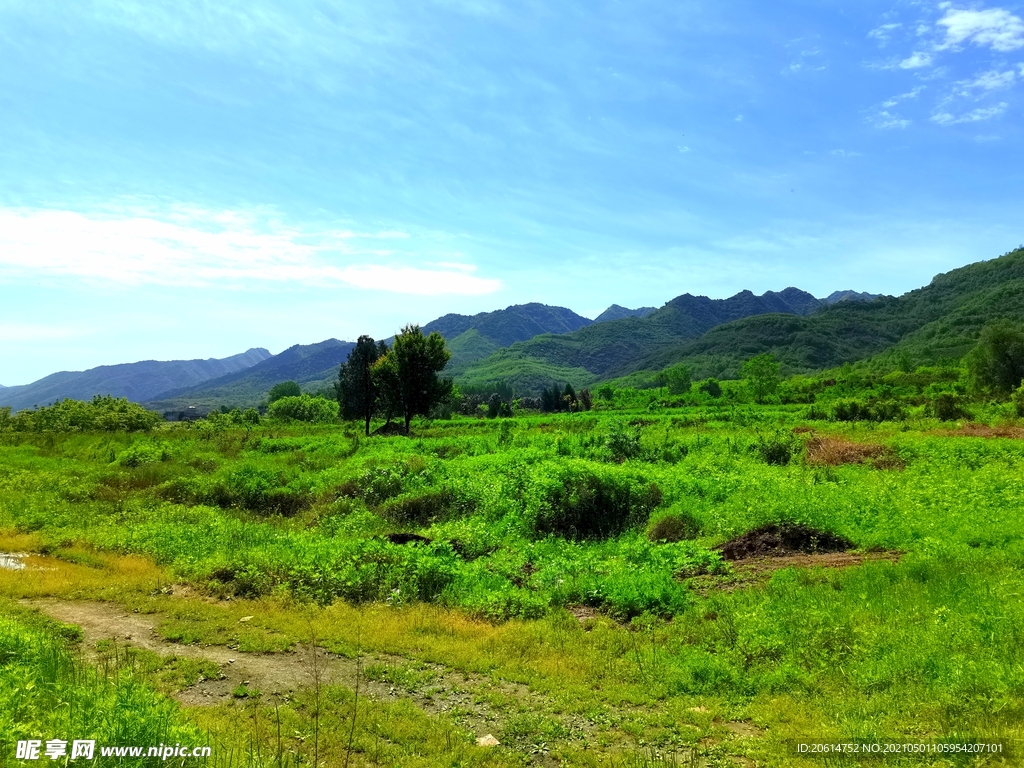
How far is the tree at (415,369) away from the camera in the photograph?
40719mm

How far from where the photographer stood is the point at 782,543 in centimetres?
1370

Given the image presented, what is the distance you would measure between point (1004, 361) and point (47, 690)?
3102 inches

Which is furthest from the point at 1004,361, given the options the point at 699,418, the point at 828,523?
the point at 828,523

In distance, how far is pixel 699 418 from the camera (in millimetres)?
49688

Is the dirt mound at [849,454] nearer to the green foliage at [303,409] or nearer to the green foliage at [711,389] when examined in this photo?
the green foliage at [711,389]

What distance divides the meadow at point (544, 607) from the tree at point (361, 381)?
2407cm

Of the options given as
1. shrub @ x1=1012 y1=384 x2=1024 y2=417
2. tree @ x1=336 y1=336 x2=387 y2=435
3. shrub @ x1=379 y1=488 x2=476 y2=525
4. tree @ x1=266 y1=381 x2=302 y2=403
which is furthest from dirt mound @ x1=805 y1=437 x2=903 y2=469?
tree @ x1=266 y1=381 x2=302 y2=403

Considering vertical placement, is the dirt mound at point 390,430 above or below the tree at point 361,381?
below

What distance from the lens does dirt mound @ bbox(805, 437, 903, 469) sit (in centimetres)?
2233

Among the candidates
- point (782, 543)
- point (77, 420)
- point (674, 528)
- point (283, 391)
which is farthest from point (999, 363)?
point (283, 391)

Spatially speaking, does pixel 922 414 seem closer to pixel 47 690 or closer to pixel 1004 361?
pixel 1004 361

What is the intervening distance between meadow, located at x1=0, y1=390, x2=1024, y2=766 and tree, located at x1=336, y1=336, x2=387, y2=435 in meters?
24.1

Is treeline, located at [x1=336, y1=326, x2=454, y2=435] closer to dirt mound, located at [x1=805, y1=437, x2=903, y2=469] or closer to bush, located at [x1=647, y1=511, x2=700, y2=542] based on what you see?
dirt mound, located at [x1=805, y1=437, x2=903, y2=469]

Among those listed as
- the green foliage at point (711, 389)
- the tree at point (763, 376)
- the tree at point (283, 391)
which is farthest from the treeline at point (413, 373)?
the tree at point (283, 391)
